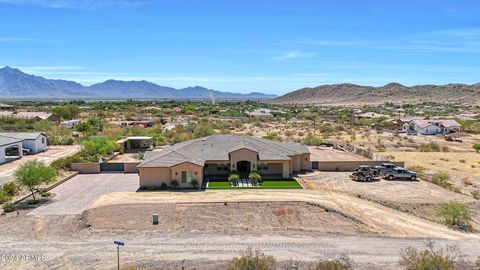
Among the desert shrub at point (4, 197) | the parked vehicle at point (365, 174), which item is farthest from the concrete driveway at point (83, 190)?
the parked vehicle at point (365, 174)

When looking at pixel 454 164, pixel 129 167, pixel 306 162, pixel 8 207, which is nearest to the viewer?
pixel 8 207

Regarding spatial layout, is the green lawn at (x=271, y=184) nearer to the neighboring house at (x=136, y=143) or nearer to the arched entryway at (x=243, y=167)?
the arched entryway at (x=243, y=167)

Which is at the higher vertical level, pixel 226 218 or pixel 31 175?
pixel 31 175

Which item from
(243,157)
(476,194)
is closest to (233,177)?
(243,157)

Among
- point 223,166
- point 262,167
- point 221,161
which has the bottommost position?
point 262,167

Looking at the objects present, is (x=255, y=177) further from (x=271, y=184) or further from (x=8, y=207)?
(x=8, y=207)

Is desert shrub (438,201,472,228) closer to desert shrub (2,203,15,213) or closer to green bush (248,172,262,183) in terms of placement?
green bush (248,172,262,183)
